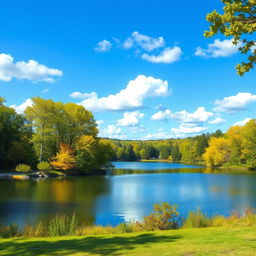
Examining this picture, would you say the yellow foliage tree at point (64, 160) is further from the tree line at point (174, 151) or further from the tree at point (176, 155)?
the tree at point (176, 155)

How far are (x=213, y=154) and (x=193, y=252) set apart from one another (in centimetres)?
7512

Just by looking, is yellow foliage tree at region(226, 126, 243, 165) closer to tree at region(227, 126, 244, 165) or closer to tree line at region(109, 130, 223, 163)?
tree at region(227, 126, 244, 165)

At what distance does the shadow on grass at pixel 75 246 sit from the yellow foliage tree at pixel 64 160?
128 ft

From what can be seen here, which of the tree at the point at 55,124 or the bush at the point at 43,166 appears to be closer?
the bush at the point at 43,166

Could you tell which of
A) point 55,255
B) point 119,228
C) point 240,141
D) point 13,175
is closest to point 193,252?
point 55,255

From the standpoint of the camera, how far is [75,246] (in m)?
7.74

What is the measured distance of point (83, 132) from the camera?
52.8 m

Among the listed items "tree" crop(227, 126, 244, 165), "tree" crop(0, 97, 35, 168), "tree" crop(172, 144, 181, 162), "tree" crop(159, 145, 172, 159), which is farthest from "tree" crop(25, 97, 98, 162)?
"tree" crop(159, 145, 172, 159)

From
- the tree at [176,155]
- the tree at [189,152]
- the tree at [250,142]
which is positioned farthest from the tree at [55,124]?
the tree at [176,155]

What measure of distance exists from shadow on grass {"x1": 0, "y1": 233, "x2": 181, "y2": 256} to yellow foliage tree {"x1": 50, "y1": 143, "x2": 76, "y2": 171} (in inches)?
1530

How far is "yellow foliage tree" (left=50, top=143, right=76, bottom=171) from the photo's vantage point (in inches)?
1865

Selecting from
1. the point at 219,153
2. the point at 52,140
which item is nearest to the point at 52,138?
the point at 52,140

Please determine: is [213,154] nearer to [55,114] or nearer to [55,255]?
[55,114]

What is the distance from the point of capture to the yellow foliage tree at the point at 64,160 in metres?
47.4
